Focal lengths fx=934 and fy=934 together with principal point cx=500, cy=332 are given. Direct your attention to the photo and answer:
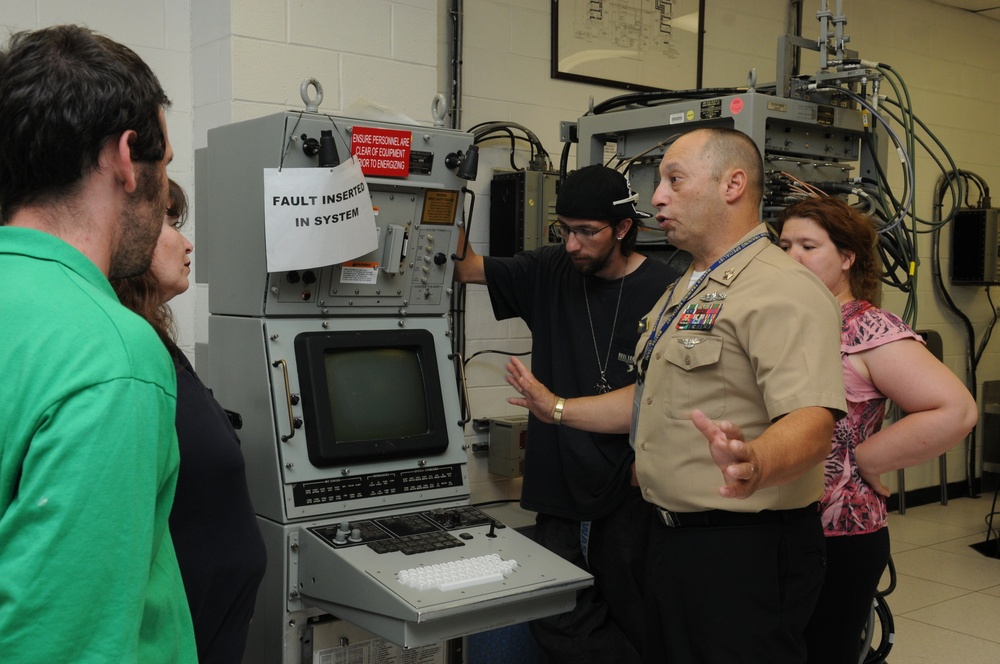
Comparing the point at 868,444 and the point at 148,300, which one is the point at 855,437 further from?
the point at 148,300

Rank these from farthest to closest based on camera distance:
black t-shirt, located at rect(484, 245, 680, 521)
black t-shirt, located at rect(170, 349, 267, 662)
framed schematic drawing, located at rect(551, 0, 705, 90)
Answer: framed schematic drawing, located at rect(551, 0, 705, 90) < black t-shirt, located at rect(484, 245, 680, 521) < black t-shirt, located at rect(170, 349, 267, 662)

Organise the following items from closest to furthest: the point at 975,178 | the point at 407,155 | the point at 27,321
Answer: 1. the point at 27,321
2. the point at 407,155
3. the point at 975,178

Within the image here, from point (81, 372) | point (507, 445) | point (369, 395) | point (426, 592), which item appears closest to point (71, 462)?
point (81, 372)

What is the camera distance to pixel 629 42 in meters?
4.11

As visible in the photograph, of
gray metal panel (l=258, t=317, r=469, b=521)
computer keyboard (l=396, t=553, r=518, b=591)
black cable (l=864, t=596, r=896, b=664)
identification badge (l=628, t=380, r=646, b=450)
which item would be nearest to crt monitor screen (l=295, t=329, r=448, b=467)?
gray metal panel (l=258, t=317, r=469, b=521)

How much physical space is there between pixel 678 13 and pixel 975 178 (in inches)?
99.6

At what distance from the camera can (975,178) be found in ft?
18.5

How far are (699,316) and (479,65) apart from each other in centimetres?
207

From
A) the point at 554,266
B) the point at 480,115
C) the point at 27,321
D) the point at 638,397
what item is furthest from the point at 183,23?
the point at 27,321

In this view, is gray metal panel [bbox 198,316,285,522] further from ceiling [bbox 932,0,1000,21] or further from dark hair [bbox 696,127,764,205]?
ceiling [bbox 932,0,1000,21]

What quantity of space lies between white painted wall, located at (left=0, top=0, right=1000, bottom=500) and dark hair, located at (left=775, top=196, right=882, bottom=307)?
1.19m

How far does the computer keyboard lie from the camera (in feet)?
5.94

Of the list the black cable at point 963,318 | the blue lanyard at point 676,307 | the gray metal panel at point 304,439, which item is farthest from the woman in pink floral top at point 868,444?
the black cable at point 963,318

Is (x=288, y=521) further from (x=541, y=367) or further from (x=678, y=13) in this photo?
(x=678, y=13)
